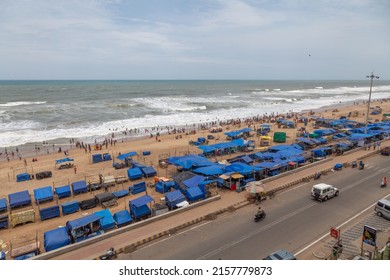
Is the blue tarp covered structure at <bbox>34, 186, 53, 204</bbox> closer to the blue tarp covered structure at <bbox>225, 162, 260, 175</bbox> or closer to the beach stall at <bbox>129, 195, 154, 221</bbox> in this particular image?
the beach stall at <bbox>129, 195, 154, 221</bbox>

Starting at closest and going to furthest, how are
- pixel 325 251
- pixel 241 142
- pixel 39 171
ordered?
pixel 325 251 < pixel 39 171 < pixel 241 142

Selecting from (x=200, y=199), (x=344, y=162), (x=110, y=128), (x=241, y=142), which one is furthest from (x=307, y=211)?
(x=110, y=128)

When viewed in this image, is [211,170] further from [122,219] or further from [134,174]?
[122,219]

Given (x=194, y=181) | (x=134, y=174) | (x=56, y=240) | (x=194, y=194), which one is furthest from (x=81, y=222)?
(x=134, y=174)

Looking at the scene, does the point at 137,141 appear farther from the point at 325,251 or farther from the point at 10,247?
the point at 325,251

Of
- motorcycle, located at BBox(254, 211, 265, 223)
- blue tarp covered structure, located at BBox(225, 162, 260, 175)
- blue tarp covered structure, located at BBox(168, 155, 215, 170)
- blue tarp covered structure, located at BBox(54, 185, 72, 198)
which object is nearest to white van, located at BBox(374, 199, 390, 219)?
motorcycle, located at BBox(254, 211, 265, 223)

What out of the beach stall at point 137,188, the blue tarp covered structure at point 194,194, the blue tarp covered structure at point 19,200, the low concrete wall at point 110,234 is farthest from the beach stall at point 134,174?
the low concrete wall at point 110,234
